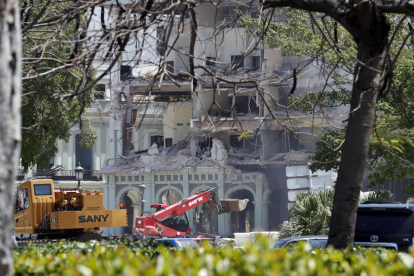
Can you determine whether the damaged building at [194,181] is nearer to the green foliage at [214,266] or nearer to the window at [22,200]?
the window at [22,200]

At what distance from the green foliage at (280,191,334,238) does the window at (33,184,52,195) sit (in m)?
9.09

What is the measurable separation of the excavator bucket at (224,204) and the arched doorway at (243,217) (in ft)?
33.4

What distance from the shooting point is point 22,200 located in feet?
73.7

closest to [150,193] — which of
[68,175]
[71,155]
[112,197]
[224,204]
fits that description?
[112,197]

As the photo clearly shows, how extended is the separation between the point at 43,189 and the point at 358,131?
17.1 metres

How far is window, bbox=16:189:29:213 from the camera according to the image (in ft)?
73.0

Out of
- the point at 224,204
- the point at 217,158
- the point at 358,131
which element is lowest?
the point at 224,204

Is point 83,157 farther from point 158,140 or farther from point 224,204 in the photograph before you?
point 224,204

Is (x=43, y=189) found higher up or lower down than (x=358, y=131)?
lower down

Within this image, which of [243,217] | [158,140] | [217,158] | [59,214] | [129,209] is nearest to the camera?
[59,214]

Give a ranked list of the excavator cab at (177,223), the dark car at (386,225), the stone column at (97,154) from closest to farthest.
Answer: the dark car at (386,225) < the excavator cab at (177,223) < the stone column at (97,154)

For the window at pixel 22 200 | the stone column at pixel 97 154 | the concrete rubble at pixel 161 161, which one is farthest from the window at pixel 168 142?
the window at pixel 22 200

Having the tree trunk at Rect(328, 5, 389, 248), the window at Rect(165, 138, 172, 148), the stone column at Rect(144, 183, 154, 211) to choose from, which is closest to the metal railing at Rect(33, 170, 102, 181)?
the window at Rect(165, 138, 172, 148)

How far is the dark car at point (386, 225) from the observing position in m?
11.5
